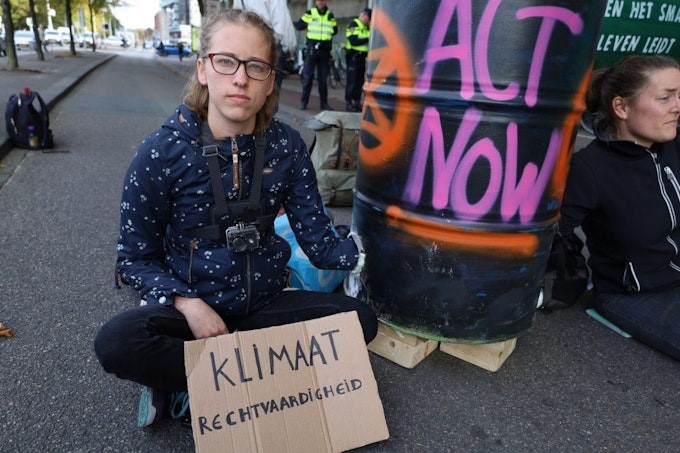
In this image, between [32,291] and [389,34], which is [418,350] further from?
[32,291]

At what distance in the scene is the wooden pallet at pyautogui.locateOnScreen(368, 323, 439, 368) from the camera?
204 centimetres

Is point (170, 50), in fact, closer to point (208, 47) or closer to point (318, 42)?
point (318, 42)

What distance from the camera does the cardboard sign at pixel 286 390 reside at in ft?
4.73

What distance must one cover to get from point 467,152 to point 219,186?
0.85 metres

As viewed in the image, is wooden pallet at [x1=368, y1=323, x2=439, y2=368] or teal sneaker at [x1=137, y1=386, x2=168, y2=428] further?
wooden pallet at [x1=368, y1=323, x2=439, y2=368]

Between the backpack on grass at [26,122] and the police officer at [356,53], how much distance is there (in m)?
4.73

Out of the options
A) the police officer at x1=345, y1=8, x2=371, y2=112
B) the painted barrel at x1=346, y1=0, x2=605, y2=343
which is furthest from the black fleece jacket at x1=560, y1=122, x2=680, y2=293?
the police officer at x1=345, y1=8, x2=371, y2=112

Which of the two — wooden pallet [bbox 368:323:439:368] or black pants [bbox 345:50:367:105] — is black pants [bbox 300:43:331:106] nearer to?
black pants [bbox 345:50:367:105]

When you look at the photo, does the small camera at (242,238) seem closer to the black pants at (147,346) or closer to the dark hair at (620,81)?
the black pants at (147,346)

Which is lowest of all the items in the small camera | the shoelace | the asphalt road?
the asphalt road

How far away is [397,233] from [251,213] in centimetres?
58

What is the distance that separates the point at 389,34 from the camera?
6.02ft

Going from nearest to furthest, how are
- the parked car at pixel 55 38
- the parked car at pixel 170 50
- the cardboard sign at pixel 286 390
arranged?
the cardboard sign at pixel 286 390
the parked car at pixel 55 38
the parked car at pixel 170 50

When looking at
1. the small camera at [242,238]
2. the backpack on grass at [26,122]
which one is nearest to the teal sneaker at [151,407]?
the small camera at [242,238]
